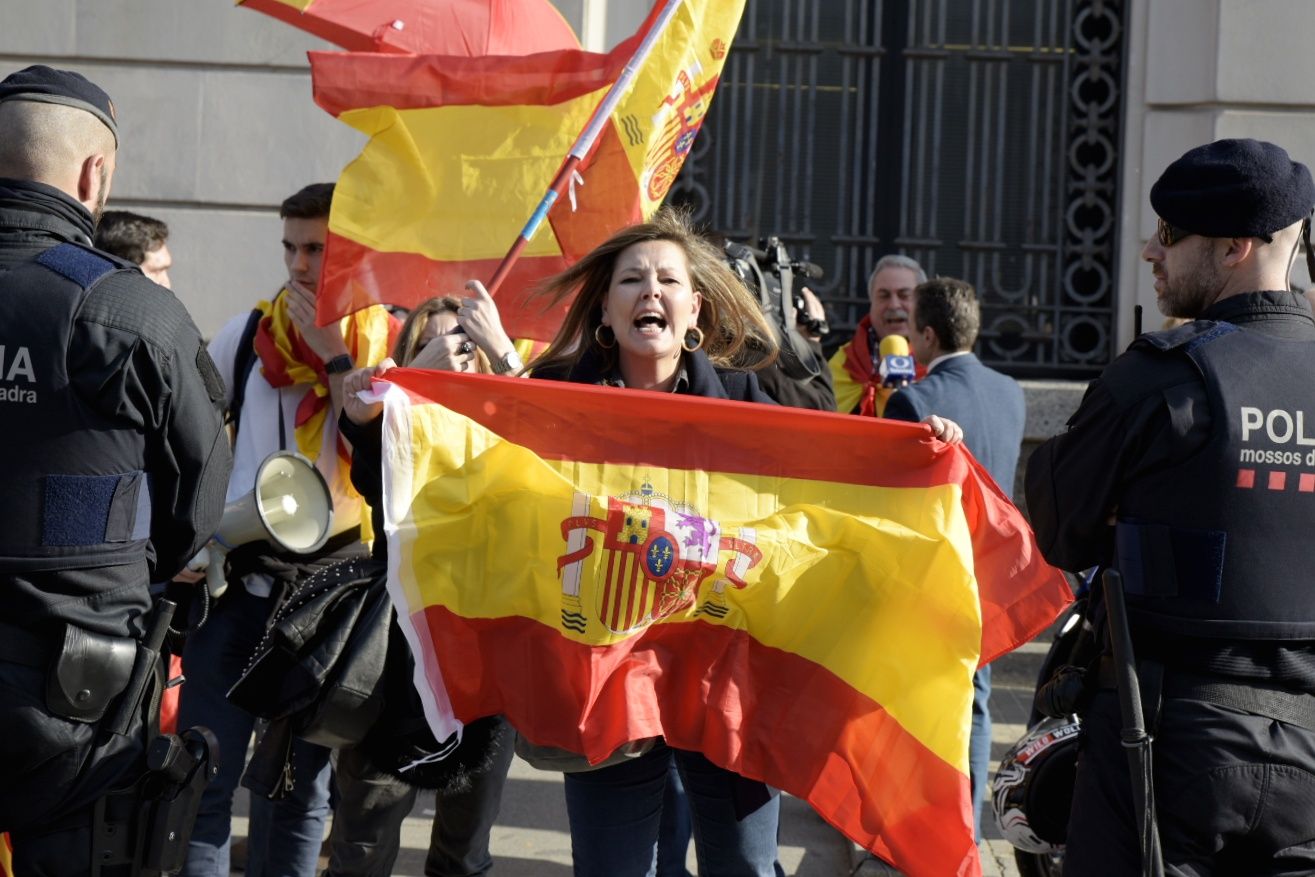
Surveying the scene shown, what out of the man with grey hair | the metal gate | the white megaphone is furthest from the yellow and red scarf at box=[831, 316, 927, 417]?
the white megaphone

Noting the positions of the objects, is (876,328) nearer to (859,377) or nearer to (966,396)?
(859,377)

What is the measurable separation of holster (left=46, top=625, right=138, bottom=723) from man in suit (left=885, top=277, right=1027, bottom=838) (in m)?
3.04

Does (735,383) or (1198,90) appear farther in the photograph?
(1198,90)

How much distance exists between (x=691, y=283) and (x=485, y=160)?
86cm

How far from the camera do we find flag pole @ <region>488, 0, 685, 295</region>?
4267 millimetres

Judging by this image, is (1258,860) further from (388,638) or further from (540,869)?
(540,869)

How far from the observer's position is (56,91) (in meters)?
3.40

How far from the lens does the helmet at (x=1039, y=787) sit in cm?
378

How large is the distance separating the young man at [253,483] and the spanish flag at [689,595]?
3.22 ft

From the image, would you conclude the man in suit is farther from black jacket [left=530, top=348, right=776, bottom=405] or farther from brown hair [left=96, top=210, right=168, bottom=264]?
brown hair [left=96, top=210, right=168, bottom=264]

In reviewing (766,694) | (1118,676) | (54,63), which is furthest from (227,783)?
(54,63)

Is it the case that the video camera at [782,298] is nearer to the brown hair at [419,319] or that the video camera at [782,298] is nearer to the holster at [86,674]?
the brown hair at [419,319]

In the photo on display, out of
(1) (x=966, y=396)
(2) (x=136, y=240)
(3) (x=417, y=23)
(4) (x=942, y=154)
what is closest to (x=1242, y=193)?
(1) (x=966, y=396)

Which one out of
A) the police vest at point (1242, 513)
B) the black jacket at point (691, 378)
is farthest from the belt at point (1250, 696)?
the black jacket at point (691, 378)
